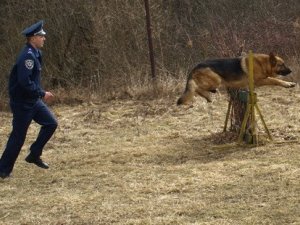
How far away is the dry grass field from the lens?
5125mm

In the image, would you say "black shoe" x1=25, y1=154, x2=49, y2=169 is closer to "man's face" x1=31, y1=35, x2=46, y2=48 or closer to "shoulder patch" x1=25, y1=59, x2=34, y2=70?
"shoulder patch" x1=25, y1=59, x2=34, y2=70

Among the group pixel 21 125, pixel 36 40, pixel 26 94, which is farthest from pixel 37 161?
pixel 36 40

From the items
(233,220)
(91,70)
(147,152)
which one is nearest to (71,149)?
(147,152)

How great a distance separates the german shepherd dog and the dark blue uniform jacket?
2.12 metres

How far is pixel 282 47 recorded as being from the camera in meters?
15.0

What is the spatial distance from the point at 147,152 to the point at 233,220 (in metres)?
3.22

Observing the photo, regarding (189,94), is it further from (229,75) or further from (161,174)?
(161,174)

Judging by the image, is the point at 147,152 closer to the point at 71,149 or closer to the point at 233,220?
the point at 71,149

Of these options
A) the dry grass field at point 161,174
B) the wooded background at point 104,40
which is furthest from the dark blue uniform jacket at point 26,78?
the wooded background at point 104,40

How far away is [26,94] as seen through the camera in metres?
6.59

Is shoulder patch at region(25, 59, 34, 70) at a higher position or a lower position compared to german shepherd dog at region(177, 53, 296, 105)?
higher

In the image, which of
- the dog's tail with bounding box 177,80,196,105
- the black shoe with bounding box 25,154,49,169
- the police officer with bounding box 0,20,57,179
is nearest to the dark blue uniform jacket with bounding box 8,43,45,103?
the police officer with bounding box 0,20,57,179

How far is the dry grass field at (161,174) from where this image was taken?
5.12 metres

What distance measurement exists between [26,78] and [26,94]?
22 cm
